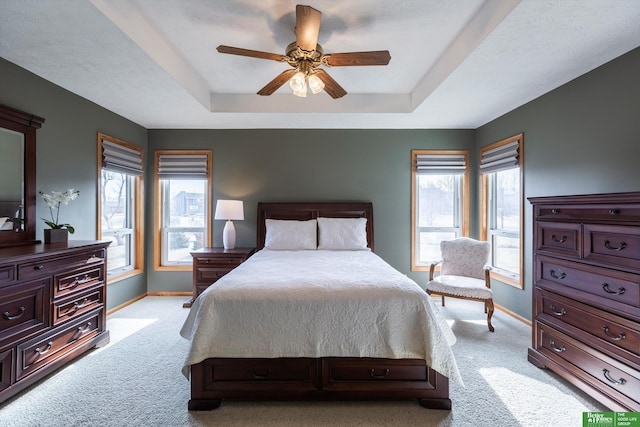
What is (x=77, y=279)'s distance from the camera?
94.7 inches

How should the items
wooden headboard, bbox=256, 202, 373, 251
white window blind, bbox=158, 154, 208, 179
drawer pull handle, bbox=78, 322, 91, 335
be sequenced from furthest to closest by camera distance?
1. white window blind, bbox=158, 154, 208, 179
2. wooden headboard, bbox=256, 202, 373, 251
3. drawer pull handle, bbox=78, 322, 91, 335

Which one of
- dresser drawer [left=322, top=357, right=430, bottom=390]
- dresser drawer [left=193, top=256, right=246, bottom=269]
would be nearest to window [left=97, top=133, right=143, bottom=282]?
dresser drawer [left=193, top=256, right=246, bottom=269]

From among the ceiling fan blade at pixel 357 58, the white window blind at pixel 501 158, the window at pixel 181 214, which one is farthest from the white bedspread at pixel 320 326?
the window at pixel 181 214

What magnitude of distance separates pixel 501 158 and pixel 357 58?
263 centimetres

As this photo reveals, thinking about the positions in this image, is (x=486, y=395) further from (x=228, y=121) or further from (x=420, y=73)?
(x=228, y=121)

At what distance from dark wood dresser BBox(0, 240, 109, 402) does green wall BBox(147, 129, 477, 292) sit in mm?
1670

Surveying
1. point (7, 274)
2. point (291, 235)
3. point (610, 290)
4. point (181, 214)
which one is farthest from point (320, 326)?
point (181, 214)

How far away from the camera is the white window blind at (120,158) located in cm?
339

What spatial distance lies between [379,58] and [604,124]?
6.70ft

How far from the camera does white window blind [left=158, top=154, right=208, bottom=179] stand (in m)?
4.17

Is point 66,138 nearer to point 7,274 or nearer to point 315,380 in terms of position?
point 7,274

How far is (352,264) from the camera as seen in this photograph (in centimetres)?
262

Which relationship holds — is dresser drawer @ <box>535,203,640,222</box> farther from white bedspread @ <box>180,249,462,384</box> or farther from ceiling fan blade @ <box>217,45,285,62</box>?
ceiling fan blade @ <box>217,45,285,62</box>

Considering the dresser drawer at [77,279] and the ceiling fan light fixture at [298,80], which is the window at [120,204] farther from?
the ceiling fan light fixture at [298,80]
